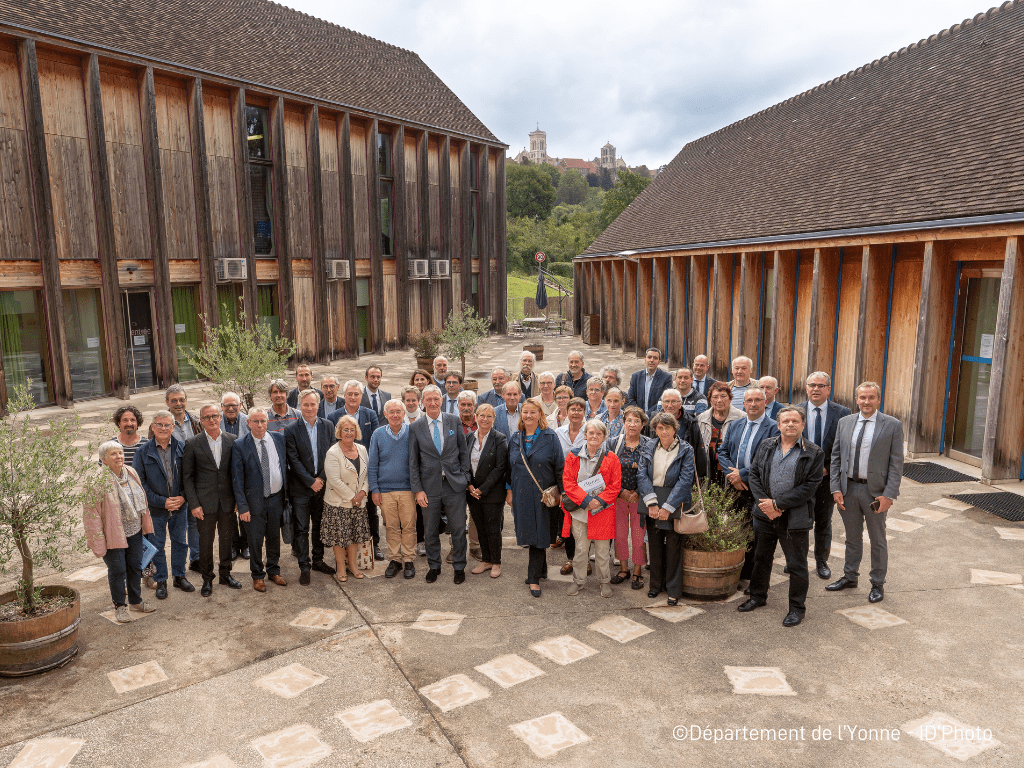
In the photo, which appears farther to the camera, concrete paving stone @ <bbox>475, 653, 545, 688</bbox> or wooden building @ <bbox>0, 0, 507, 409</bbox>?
wooden building @ <bbox>0, 0, 507, 409</bbox>

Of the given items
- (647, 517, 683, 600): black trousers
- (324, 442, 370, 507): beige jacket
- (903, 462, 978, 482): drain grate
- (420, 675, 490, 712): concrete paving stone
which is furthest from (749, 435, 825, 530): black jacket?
(903, 462, 978, 482): drain grate

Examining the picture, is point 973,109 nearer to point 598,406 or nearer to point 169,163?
point 598,406

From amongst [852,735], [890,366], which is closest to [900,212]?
[890,366]

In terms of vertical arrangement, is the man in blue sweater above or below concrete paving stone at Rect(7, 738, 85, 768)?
above

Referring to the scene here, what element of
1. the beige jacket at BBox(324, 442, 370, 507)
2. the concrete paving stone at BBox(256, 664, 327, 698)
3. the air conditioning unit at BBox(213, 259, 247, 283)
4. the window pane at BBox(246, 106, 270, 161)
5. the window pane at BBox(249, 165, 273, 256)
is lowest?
the concrete paving stone at BBox(256, 664, 327, 698)

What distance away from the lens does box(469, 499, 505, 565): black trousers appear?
7105mm

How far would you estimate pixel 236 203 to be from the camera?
792 inches

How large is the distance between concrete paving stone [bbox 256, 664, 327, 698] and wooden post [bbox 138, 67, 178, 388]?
15179 millimetres

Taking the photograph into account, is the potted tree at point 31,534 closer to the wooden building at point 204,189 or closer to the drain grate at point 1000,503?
the drain grate at point 1000,503

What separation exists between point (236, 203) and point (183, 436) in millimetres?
14984

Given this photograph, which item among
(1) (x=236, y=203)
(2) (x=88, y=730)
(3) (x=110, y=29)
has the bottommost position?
(2) (x=88, y=730)

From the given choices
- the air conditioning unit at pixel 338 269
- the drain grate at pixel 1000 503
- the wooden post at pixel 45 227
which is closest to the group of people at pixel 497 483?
the drain grate at pixel 1000 503

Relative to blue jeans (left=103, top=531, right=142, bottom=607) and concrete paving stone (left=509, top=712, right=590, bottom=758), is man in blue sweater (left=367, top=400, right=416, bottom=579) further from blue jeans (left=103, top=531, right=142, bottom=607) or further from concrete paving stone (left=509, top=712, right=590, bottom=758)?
concrete paving stone (left=509, top=712, right=590, bottom=758)

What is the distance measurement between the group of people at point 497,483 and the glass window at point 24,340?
1126 cm
